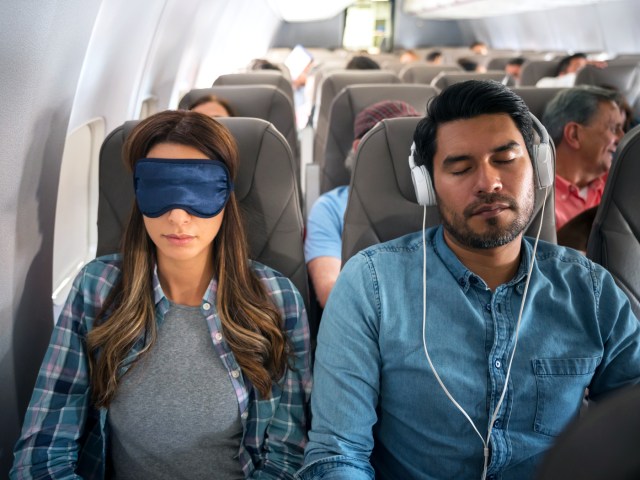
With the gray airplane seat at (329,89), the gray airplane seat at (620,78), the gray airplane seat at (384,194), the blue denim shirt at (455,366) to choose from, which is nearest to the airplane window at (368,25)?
the gray airplane seat at (620,78)

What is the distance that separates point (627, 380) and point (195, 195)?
1.07 m

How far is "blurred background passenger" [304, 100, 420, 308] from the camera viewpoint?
2.40 metres

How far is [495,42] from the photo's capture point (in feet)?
65.7

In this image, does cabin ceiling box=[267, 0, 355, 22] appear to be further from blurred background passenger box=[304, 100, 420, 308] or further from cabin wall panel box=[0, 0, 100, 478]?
cabin wall panel box=[0, 0, 100, 478]

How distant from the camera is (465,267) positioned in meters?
1.58

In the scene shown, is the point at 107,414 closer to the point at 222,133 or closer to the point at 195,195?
the point at 195,195

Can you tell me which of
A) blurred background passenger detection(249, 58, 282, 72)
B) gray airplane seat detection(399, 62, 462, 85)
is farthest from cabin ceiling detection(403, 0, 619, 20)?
blurred background passenger detection(249, 58, 282, 72)

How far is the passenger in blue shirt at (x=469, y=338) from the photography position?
4.85 feet

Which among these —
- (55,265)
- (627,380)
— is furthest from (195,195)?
(55,265)

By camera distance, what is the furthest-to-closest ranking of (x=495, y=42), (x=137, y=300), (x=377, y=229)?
(x=495, y=42) → (x=377, y=229) → (x=137, y=300)

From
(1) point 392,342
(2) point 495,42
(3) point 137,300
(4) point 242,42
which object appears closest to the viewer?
(1) point 392,342

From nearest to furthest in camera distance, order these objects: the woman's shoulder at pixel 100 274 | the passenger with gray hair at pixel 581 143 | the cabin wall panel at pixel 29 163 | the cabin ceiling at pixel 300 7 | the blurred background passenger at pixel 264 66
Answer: the woman's shoulder at pixel 100 274 → the cabin wall panel at pixel 29 163 → the passenger with gray hair at pixel 581 143 → the blurred background passenger at pixel 264 66 → the cabin ceiling at pixel 300 7

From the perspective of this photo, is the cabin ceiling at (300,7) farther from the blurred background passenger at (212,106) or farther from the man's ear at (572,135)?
the man's ear at (572,135)

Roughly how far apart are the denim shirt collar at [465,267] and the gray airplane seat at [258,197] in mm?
467
